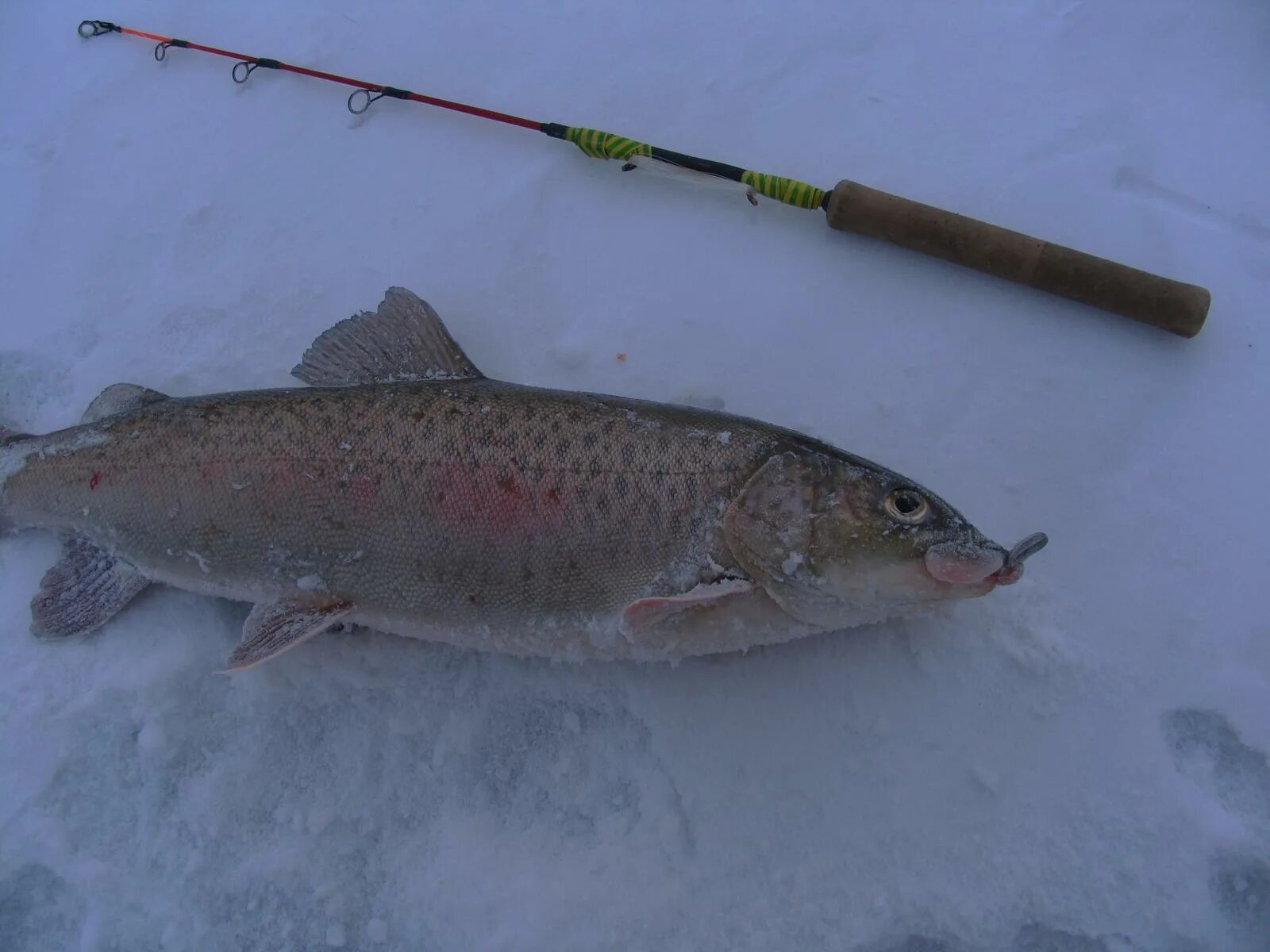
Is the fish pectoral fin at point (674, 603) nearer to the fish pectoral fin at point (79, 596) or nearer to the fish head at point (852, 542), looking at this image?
the fish head at point (852, 542)


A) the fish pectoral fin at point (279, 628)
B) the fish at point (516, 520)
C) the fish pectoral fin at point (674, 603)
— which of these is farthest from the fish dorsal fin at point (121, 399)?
the fish pectoral fin at point (674, 603)

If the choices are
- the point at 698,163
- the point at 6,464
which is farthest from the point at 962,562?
the point at 6,464

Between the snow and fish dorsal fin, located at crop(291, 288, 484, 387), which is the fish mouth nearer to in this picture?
the snow

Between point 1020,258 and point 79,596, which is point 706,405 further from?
point 79,596

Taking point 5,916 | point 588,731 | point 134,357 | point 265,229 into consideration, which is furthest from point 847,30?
point 5,916

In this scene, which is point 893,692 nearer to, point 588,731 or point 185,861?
point 588,731
